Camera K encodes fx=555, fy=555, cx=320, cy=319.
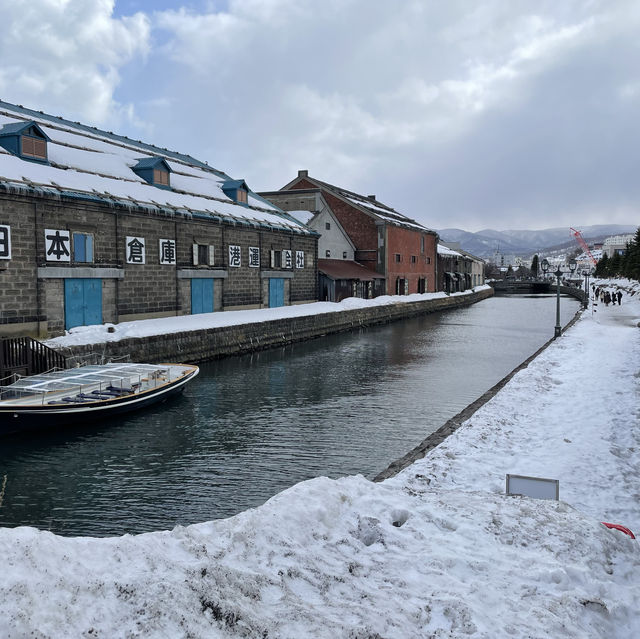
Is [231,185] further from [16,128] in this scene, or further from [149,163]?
[16,128]

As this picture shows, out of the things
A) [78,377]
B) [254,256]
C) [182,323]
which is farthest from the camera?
[254,256]

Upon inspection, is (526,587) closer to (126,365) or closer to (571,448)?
(571,448)

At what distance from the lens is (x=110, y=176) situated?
2777 cm

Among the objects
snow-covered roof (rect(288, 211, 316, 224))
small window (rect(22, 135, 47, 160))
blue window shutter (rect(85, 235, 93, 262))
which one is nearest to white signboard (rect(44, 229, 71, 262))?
blue window shutter (rect(85, 235, 93, 262))

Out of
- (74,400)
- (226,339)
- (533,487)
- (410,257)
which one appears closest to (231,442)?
(74,400)

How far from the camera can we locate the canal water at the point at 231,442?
1024cm

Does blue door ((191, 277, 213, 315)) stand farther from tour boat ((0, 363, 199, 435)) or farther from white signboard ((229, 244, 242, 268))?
tour boat ((0, 363, 199, 435))

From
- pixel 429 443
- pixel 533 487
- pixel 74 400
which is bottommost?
pixel 429 443

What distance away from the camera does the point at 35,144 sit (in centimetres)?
2405

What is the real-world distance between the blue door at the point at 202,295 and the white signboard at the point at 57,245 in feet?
27.6

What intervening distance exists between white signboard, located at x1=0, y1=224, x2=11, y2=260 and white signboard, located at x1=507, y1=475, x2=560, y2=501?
1982cm

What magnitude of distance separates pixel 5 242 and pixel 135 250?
668 centimetres

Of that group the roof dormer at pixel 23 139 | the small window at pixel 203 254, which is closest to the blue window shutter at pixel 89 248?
the roof dormer at pixel 23 139

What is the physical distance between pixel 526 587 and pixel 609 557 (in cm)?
130
